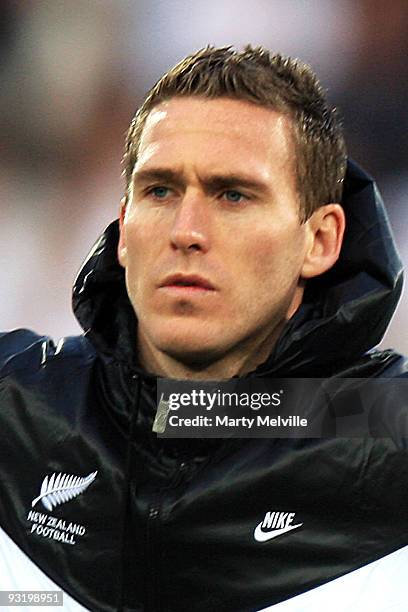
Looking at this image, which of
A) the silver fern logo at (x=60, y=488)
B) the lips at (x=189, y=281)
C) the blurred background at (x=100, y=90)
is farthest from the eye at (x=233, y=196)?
the blurred background at (x=100, y=90)

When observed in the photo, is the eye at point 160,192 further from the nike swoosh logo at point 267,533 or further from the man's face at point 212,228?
the nike swoosh logo at point 267,533

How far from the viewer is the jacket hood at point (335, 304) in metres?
1.17

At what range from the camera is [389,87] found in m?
2.63

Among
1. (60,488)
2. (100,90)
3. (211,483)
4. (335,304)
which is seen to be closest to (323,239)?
(335,304)

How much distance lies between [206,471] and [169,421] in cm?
7

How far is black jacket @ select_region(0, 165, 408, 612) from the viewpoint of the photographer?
1144mm

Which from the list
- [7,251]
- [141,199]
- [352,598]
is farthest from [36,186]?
[352,598]

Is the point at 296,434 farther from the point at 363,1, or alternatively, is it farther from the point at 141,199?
the point at 363,1

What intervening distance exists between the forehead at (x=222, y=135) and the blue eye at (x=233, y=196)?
0.10 feet

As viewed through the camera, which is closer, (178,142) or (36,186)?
(178,142)

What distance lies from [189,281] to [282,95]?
25 cm

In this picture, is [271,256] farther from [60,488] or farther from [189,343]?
[60,488]

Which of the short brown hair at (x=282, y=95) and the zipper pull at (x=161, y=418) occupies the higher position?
the short brown hair at (x=282, y=95)

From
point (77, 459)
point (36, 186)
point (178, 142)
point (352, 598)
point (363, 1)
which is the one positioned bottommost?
point (352, 598)
